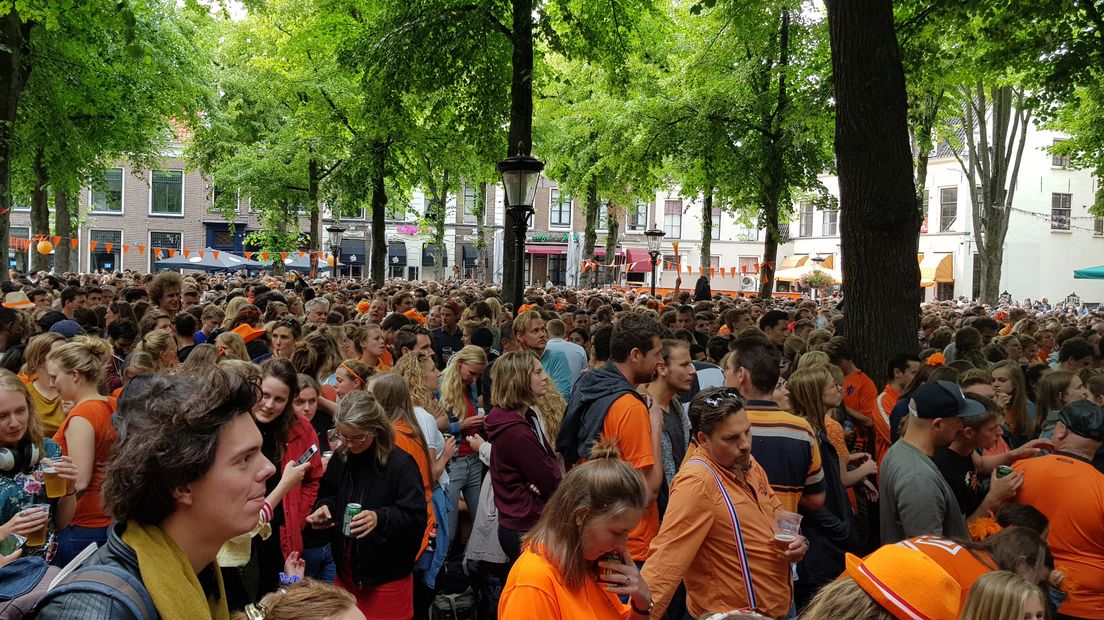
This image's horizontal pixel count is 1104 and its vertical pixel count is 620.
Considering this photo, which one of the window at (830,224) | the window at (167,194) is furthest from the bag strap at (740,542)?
the window at (167,194)

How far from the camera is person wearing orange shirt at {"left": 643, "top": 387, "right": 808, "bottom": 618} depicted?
3.56 m

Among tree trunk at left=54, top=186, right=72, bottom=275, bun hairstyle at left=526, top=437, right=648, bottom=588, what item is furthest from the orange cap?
tree trunk at left=54, top=186, right=72, bottom=275

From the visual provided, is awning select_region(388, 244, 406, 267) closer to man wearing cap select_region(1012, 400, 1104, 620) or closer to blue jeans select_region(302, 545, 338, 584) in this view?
blue jeans select_region(302, 545, 338, 584)

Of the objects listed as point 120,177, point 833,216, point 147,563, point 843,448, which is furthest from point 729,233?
point 147,563

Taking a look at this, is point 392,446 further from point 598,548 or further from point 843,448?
point 843,448

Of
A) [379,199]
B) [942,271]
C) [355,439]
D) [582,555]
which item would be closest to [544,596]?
[582,555]

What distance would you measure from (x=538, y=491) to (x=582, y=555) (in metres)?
2.11

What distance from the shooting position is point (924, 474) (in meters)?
4.14

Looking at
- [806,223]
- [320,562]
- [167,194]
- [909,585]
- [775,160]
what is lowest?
[320,562]

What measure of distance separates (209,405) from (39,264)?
5220 centimetres

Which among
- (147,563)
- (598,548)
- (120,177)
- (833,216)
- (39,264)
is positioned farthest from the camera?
(833,216)

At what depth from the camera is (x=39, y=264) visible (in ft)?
153

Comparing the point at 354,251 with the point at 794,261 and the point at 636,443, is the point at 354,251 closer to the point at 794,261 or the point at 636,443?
the point at 794,261

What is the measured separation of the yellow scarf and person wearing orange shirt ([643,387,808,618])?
2080 mm
